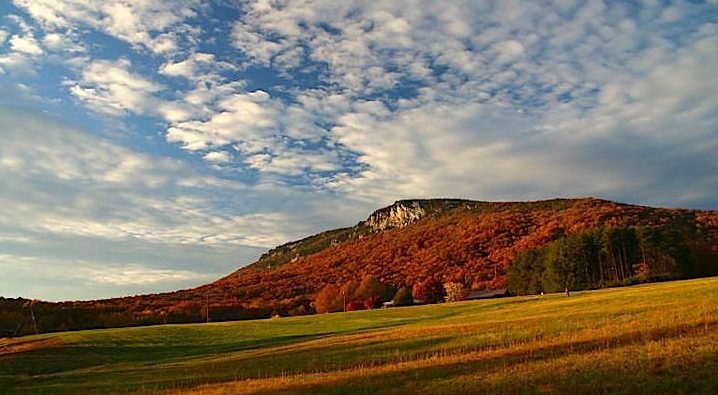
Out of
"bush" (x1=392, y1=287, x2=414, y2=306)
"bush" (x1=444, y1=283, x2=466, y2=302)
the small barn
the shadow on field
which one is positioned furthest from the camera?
"bush" (x1=392, y1=287, x2=414, y2=306)

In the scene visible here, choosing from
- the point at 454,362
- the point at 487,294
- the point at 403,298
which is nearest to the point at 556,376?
the point at 454,362

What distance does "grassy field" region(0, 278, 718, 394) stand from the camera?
19.1m

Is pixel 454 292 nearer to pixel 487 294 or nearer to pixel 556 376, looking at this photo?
pixel 487 294

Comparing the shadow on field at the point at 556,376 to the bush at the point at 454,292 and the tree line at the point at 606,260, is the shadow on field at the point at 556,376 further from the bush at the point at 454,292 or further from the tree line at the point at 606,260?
the bush at the point at 454,292

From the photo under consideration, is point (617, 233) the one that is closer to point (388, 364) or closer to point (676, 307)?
point (676, 307)

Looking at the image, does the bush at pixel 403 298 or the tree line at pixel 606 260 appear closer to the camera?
the tree line at pixel 606 260

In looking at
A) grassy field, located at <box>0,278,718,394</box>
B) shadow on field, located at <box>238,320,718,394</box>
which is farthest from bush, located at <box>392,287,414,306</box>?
shadow on field, located at <box>238,320,718,394</box>

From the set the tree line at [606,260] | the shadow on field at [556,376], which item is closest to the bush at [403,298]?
the tree line at [606,260]

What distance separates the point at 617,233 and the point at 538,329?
4031 inches

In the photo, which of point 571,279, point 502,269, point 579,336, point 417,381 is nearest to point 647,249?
point 571,279

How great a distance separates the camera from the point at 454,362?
86.8ft

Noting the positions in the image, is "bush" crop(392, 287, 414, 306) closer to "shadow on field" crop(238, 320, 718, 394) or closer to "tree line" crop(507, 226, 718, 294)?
"tree line" crop(507, 226, 718, 294)

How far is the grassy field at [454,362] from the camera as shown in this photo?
19.1 m

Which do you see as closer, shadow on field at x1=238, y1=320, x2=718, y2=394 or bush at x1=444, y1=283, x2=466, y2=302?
shadow on field at x1=238, y1=320, x2=718, y2=394
